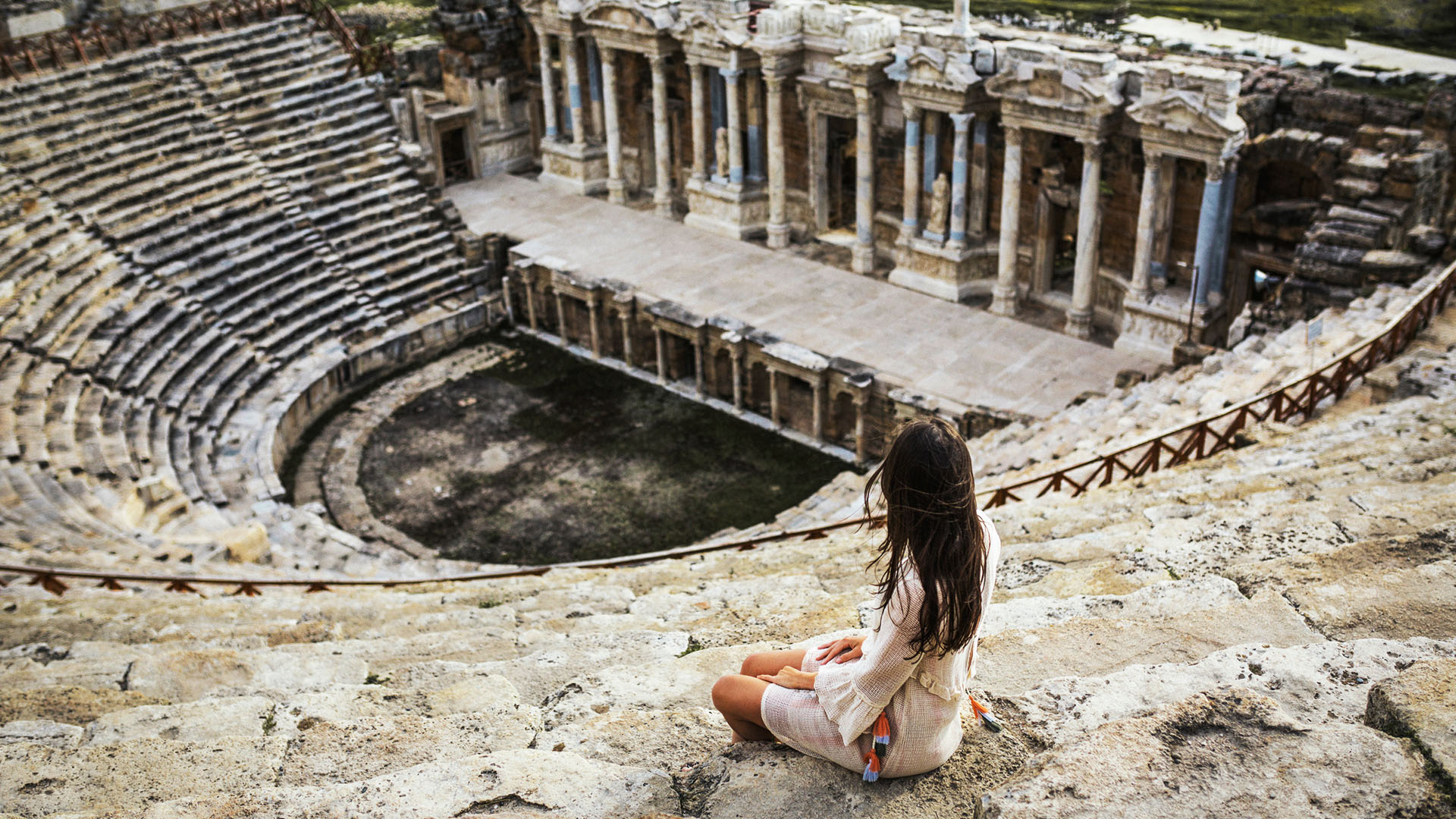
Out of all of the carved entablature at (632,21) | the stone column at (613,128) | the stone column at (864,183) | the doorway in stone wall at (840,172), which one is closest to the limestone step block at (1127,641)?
the stone column at (864,183)

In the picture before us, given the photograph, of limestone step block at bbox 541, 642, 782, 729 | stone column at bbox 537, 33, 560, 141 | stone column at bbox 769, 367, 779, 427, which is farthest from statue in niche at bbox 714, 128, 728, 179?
limestone step block at bbox 541, 642, 782, 729

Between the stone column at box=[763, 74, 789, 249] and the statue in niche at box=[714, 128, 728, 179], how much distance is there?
1243 mm

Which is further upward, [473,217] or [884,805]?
[884,805]

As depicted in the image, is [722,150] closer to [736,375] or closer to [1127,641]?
[736,375]

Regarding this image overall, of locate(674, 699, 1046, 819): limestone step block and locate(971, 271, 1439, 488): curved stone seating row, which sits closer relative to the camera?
locate(674, 699, 1046, 819): limestone step block

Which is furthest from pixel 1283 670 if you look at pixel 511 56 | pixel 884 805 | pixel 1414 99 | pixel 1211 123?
pixel 511 56

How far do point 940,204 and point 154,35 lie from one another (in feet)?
53.9

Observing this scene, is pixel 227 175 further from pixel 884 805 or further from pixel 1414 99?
pixel 884 805

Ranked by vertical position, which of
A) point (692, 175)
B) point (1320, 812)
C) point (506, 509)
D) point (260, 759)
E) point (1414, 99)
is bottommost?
point (506, 509)

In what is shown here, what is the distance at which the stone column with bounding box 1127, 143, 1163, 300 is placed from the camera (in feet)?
62.7

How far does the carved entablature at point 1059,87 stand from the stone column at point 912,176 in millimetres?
1940

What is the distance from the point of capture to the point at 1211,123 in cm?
1802

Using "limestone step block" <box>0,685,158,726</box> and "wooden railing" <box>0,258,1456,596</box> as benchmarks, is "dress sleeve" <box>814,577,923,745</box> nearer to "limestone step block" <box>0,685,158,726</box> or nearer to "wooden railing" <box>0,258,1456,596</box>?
"limestone step block" <box>0,685,158,726</box>

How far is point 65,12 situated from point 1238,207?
23498 mm
